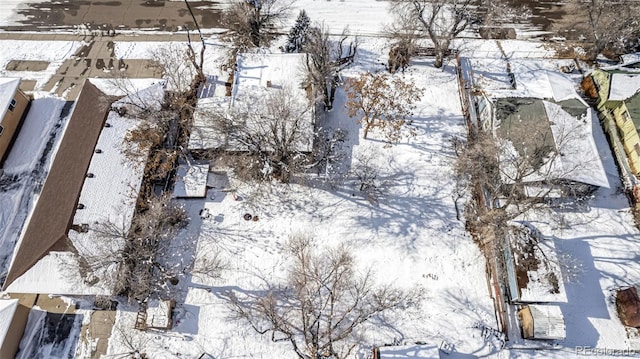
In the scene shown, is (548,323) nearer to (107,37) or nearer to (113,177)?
(113,177)

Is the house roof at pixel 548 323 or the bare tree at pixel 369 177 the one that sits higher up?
the bare tree at pixel 369 177

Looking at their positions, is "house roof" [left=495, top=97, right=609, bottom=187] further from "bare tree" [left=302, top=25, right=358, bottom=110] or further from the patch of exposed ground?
the patch of exposed ground

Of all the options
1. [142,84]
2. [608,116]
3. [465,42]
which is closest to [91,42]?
[142,84]

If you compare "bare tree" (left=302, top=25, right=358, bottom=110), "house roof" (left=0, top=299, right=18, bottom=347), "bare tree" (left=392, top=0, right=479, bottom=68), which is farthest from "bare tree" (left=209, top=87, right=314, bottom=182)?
"house roof" (left=0, top=299, right=18, bottom=347)

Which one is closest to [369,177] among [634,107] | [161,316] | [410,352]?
[410,352]

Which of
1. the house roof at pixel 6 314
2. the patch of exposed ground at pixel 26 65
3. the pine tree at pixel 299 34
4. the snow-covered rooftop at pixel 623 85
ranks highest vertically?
the pine tree at pixel 299 34

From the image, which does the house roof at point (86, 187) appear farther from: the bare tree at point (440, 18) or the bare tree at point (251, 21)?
the bare tree at point (440, 18)

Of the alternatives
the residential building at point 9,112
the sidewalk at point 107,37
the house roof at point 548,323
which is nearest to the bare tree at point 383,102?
the house roof at point 548,323
